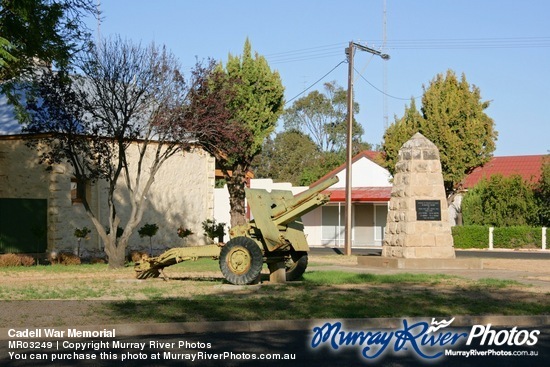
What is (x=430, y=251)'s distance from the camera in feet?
90.0

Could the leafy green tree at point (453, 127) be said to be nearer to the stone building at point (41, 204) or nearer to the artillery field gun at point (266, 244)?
the stone building at point (41, 204)

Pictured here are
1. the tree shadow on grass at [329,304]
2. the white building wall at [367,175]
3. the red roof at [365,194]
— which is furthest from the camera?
the white building wall at [367,175]

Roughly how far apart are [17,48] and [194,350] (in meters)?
16.9

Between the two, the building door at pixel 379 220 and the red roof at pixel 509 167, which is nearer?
the building door at pixel 379 220

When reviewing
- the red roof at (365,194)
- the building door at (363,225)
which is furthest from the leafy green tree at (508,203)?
the building door at (363,225)

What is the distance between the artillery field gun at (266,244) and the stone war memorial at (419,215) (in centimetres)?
728

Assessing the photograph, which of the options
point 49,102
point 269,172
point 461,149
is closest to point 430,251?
point 49,102

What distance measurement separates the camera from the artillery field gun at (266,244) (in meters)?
19.0

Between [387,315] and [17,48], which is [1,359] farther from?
[17,48]

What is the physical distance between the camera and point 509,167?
6034cm

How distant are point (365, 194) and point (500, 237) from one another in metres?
9.36

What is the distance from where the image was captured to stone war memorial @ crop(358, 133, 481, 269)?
Result: 2736cm

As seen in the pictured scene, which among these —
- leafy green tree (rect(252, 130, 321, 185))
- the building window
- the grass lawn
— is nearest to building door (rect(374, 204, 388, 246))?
the building window

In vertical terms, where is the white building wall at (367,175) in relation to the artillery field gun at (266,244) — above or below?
above
